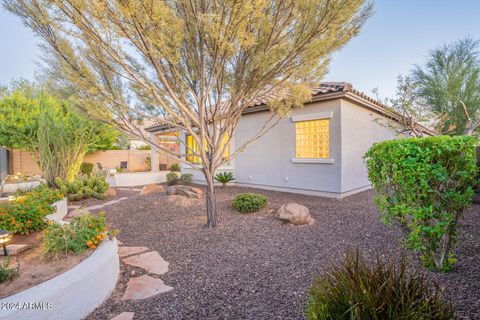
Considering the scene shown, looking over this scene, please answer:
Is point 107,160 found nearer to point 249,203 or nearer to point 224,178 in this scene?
point 224,178

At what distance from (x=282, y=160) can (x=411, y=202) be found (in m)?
6.88

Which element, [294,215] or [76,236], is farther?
[294,215]

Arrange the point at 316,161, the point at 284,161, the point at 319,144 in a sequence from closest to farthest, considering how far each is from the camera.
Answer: the point at 316,161 → the point at 319,144 → the point at 284,161

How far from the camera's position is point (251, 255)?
13.2ft

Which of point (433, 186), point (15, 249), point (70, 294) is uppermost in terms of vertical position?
point (433, 186)

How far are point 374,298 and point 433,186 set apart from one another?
5.94ft

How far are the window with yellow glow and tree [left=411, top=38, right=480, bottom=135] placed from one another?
5.94m

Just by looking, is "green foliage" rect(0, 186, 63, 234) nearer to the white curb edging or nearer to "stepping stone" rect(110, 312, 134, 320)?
the white curb edging

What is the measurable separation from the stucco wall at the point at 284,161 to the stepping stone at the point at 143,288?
671 centimetres

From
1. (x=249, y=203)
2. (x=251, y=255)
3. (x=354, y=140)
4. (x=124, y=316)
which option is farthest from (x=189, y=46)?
(x=354, y=140)

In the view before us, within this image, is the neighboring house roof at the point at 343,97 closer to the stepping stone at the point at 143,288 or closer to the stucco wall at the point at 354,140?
the stucco wall at the point at 354,140

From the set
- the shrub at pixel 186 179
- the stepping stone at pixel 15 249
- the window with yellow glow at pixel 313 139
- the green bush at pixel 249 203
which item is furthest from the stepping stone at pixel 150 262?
the shrub at pixel 186 179

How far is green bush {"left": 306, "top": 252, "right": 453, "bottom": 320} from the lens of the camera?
71.3 inches

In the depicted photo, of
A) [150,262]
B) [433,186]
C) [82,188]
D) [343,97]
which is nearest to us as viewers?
[433,186]
